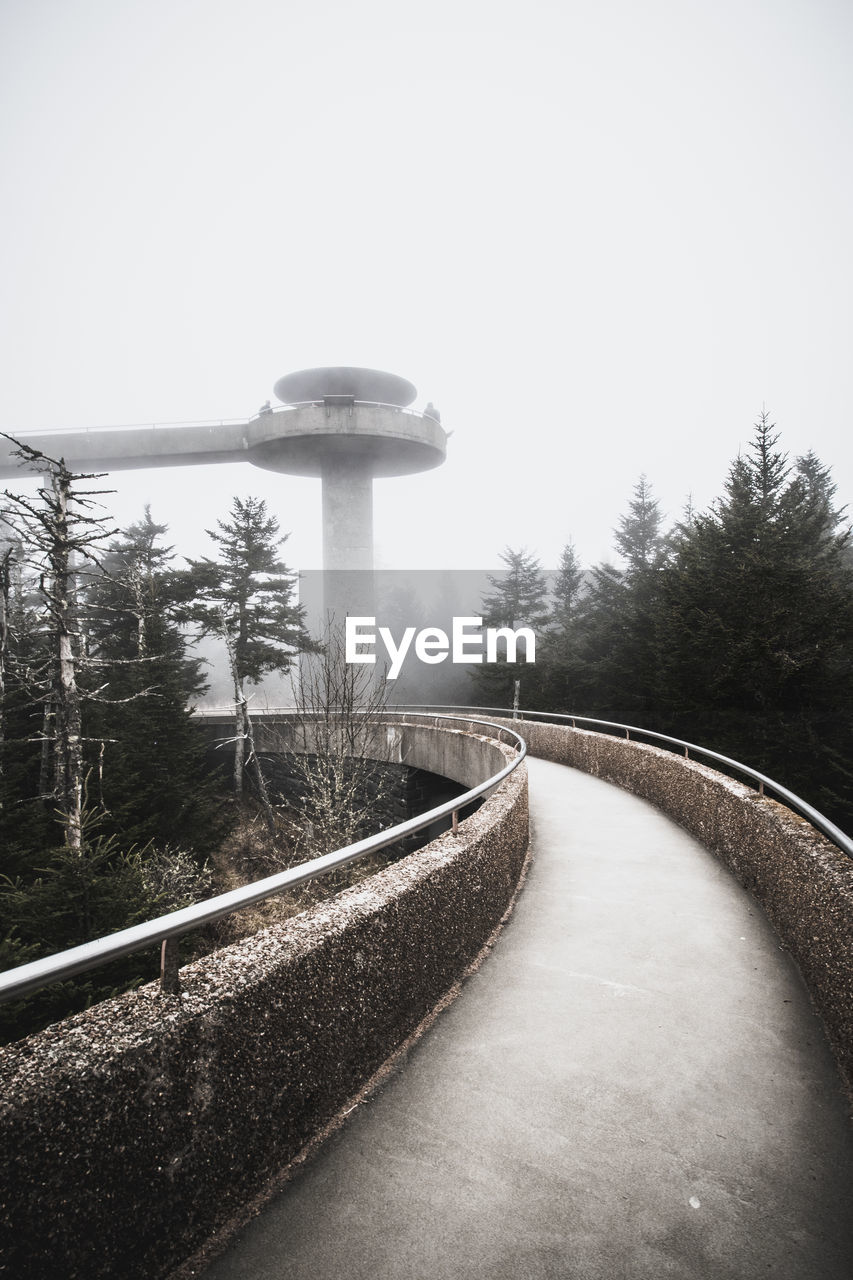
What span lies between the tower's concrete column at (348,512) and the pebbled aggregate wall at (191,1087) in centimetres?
3715

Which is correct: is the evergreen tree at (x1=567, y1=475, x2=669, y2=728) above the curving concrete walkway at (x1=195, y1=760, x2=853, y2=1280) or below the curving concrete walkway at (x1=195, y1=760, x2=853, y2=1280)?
above

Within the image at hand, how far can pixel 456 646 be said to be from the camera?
52.1 metres

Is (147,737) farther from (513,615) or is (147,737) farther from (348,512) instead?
(513,615)

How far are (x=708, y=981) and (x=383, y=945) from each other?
2636 mm

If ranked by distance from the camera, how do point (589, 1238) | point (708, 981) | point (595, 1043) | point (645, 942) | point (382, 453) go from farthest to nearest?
point (382, 453) → point (645, 942) → point (708, 981) → point (595, 1043) → point (589, 1238)

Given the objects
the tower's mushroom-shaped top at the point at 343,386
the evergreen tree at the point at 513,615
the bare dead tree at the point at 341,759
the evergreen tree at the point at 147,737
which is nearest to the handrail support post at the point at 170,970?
the bare dead tree at the point at 341,759

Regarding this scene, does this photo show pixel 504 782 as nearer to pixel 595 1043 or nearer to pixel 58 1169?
pixel 595 1043

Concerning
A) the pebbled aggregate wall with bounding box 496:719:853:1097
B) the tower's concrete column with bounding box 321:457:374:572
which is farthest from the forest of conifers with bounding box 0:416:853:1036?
the tower's concrete column with bounding box 321:457:374:572

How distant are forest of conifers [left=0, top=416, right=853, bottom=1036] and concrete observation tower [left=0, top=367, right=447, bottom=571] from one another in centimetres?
1337

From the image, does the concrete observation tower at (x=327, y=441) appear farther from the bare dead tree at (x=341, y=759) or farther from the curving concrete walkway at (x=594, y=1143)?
the curving concrete walkway at (x=594, y=1143)

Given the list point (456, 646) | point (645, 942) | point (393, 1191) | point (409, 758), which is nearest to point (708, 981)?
point (645, 942)

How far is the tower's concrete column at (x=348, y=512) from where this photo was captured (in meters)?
40.0

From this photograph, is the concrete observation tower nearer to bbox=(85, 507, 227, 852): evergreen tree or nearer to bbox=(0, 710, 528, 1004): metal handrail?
bbox=(85, 507, 227, 852): evergreen tree

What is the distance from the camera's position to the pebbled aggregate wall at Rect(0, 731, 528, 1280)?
1.89 m
